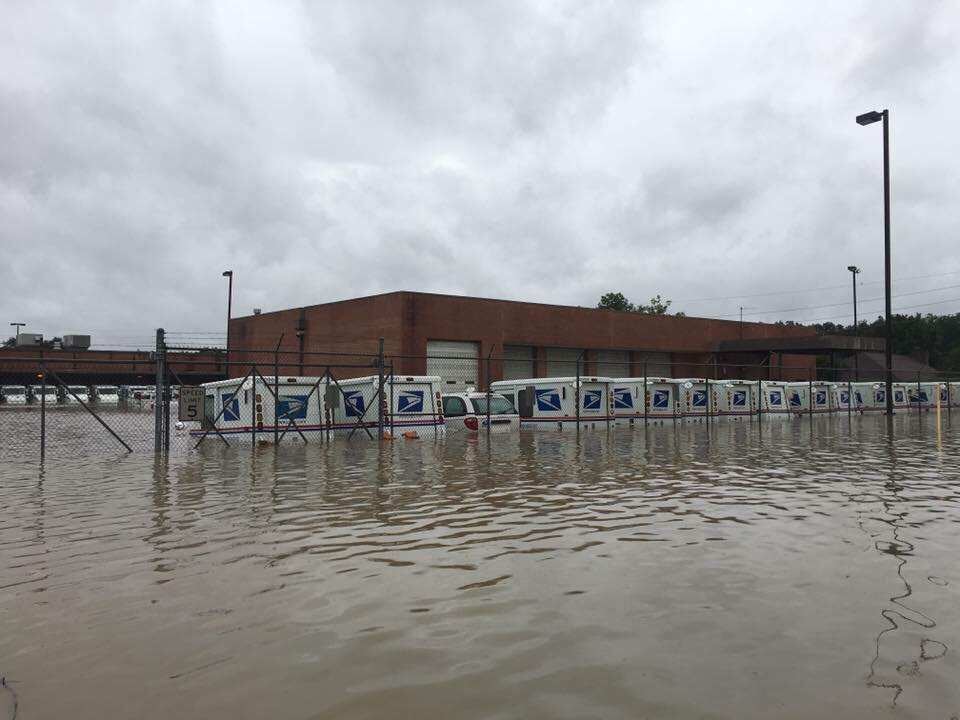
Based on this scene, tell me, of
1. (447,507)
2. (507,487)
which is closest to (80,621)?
(447,507)

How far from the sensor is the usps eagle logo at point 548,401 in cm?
2464

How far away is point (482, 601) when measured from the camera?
4.83 metres

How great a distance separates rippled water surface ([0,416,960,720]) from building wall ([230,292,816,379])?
907 inches

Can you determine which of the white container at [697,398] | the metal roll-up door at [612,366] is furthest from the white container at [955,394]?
the white container at [697,398]

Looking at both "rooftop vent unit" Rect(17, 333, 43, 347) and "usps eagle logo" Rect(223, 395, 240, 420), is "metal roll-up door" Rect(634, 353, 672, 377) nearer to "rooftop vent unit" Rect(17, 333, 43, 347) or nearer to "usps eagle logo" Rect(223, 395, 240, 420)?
"usps eagle logo" Rect(223, 395, 240, 420)

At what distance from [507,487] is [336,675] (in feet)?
21.6

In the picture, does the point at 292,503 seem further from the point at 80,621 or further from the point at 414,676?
the point at 414,676

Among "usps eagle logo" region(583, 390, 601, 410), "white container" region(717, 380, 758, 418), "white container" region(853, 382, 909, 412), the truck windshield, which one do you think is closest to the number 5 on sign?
the truck windshield

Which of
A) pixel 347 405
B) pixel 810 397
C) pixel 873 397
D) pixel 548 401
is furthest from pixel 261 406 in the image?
pixel 873 397

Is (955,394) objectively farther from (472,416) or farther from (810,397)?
(472,416)

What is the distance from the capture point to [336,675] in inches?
144

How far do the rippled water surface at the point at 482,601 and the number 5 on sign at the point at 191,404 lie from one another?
6288mm

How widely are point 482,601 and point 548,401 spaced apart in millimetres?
19988

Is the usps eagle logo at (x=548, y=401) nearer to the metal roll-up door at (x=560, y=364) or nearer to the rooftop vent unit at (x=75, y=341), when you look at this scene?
the metal roll-up door at (x=560, y=364)
